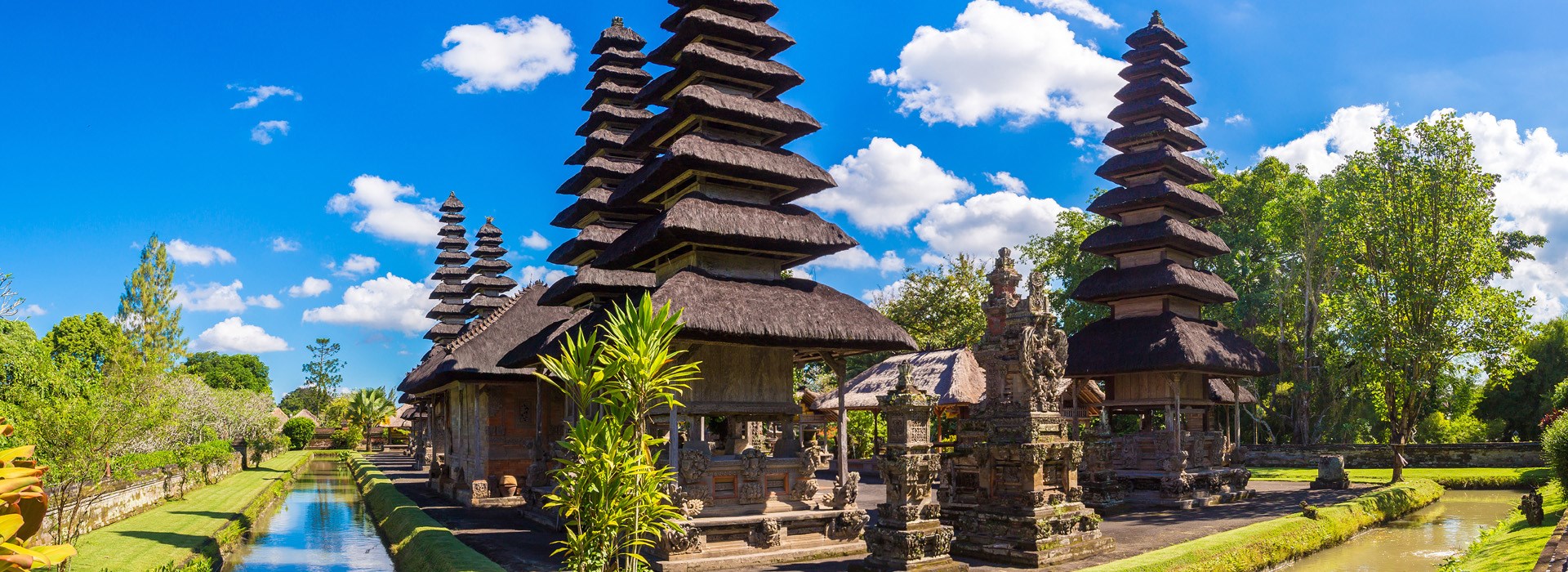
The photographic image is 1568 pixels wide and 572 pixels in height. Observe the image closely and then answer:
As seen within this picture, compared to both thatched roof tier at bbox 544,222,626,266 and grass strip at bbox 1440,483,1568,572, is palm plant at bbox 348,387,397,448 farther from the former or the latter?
grass strip at bbox 1440,483,1568,572

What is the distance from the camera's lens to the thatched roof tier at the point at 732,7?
2067 cm

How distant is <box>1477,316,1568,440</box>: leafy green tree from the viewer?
4219 centimetres

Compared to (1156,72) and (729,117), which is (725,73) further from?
(1156,72)

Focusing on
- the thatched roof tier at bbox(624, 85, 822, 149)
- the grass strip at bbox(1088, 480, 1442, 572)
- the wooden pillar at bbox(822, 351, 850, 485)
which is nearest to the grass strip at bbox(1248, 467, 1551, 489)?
the grass strip at bbox(1088, 480, 1442, 572)

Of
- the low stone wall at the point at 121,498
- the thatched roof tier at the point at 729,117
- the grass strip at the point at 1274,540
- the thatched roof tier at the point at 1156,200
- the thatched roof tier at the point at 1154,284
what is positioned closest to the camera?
the grass strip at the point at 1274,540

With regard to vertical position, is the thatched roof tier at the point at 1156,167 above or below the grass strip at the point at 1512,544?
above

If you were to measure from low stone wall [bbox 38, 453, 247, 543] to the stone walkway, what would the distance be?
6893 mm

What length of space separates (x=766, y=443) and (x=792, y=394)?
781cm

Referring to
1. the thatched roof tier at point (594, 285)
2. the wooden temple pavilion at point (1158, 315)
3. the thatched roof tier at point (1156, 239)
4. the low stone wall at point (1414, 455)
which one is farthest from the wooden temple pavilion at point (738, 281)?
the low stone wall at point (1414, 455)

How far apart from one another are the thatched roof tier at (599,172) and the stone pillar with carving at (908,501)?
1462cm

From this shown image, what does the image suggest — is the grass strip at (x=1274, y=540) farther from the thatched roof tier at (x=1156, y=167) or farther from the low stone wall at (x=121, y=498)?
the low stone wall at (x=121, y=498)

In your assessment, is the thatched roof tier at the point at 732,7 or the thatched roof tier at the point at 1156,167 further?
the thatched roof tier at the point at 1156,167

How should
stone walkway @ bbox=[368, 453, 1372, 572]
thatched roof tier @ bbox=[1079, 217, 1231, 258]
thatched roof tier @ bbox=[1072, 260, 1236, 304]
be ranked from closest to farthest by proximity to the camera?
stone walkway @ bbox=[368, 453, 1372, 572] < thatched roof tier @ bbox=[1072, 260, 1236, 304] < thatched roof tier @ bbox=[1079, 217, 1231, 258]

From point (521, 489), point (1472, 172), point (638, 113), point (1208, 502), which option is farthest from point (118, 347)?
point (1472, 172)
